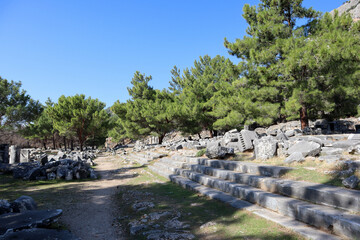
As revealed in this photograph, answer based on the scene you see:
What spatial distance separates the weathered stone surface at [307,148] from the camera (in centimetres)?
518

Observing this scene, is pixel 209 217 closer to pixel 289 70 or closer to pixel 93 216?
pixel 93 216

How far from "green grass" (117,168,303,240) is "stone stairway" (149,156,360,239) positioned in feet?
0.61

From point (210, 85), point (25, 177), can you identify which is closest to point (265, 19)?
point (210, 85)

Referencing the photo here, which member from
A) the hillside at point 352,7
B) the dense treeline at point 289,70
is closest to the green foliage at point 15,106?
the dense treeline at point 289,70

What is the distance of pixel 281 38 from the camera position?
38.9 ft

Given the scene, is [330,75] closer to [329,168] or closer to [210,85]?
[329,168]

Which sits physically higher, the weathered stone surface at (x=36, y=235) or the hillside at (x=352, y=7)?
the hillside at (x=352, y=7)

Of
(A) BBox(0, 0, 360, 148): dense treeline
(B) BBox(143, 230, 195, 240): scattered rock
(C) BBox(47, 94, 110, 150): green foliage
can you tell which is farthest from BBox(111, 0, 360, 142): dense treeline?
(C) BBox(47, 94, 110, 150): green foliage

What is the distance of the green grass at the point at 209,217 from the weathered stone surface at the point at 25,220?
123 centimetres

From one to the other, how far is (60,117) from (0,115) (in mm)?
6389

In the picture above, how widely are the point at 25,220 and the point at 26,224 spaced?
0.23 m

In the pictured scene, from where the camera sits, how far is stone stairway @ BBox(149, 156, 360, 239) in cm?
252

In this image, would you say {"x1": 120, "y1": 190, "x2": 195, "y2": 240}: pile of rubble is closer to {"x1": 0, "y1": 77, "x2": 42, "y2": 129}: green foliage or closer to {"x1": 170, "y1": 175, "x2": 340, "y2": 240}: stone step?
{"x1": 170, "y1": 175, "x2": 340, "y2": 240}: stone step

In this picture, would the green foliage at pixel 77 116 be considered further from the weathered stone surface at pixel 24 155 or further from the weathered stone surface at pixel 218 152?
the weathered stone surface at pixel 218 152
